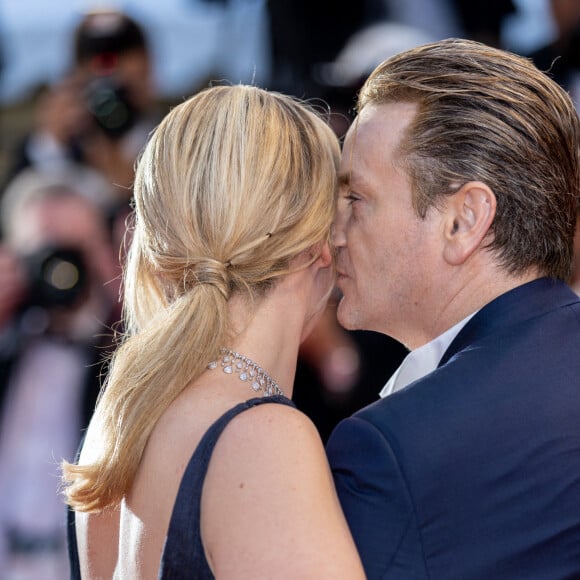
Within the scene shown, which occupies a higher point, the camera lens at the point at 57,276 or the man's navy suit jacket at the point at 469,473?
the man's navy suit jacket at the point at 469,473

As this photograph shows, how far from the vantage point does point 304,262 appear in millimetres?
1956

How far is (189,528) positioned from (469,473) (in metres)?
0.46

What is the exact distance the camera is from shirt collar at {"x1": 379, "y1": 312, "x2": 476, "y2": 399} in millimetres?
1854

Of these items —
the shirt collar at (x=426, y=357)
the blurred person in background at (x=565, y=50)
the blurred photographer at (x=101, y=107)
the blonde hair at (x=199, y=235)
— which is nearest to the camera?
the blonde hair at (x=199, y=235)

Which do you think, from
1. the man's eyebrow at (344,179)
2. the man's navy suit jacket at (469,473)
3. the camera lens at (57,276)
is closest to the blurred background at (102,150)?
the camera lens at (57,276)

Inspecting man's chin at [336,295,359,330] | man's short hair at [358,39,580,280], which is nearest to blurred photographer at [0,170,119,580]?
man's chin at [336,295,359,330]

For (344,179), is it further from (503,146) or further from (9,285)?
(9,285)

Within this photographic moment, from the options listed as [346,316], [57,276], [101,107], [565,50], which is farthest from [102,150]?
[346,316]

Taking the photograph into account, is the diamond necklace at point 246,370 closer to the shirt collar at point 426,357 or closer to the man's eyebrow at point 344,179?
the shirt collar at point 426,357

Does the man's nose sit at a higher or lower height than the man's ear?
lower

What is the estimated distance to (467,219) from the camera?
185 cm

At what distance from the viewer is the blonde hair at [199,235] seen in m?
1.75

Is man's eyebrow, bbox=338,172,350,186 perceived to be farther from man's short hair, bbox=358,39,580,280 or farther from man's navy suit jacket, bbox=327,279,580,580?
man's navy suit jacket, bbox=327,279,580,580

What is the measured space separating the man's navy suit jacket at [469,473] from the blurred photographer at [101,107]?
279 centimetres
